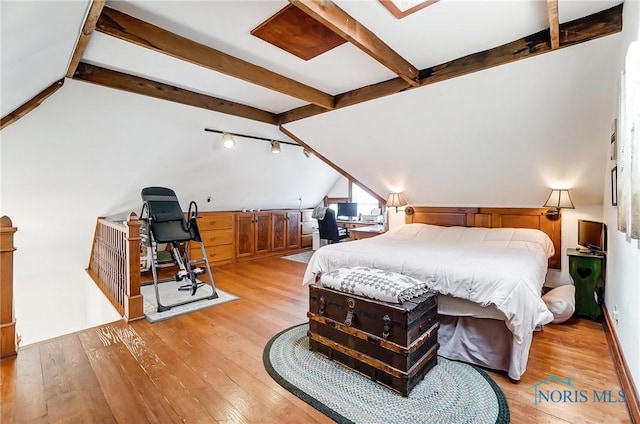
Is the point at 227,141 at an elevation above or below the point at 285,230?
above

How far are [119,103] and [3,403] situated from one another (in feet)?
8.77

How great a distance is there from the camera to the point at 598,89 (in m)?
2.44

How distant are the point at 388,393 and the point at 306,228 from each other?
17.5ft

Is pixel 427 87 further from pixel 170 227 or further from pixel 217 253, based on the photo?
pixel 217 253

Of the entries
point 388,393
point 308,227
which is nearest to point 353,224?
point 308,227

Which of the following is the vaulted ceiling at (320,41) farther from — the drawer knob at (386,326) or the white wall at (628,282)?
the drawer knob at (386,326)

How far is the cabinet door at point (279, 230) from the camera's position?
648 cm

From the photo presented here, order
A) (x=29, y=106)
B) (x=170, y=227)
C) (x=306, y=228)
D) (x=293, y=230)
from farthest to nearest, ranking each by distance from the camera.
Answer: (x=306, y=228) → (x=293, y=230) → (x=170, y=227) → (x=29, y=106)

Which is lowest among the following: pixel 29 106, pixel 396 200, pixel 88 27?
pixel 396 200

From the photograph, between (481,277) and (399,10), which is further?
(481,277)

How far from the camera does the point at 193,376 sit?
2.16 m

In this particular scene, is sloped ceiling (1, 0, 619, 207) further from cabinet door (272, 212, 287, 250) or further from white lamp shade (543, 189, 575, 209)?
cabinet door (272, 212, 287, 250)

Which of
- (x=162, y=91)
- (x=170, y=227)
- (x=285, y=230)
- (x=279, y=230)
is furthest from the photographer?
(x=285, y=230)

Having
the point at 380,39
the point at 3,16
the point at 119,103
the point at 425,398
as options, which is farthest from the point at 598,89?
the point at 119,103
